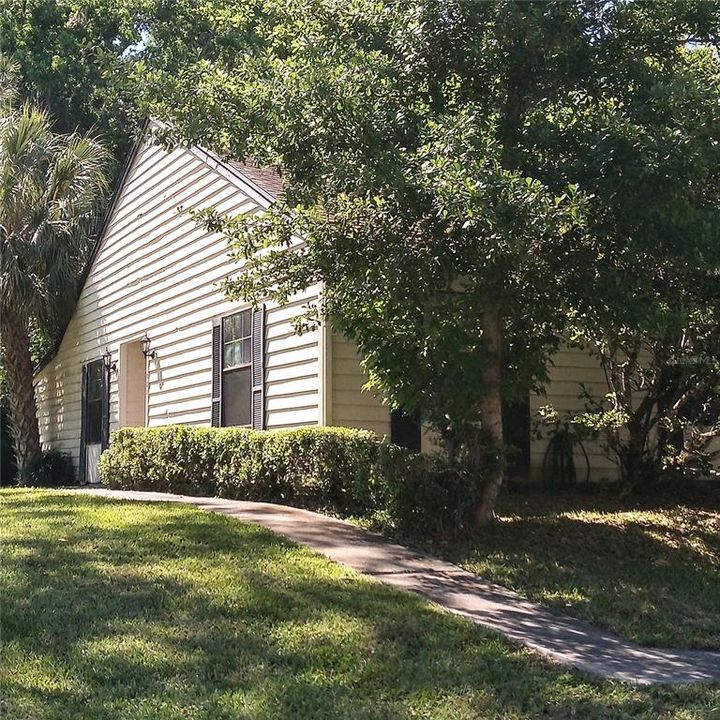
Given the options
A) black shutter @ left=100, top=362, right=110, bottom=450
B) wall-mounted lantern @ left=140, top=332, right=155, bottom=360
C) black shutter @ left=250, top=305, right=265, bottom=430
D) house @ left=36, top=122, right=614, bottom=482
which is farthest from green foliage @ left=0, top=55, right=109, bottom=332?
black shutter @ left=250, top=305, right=265, bottom=430

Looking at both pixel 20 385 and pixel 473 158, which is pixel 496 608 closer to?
pixel 473 158

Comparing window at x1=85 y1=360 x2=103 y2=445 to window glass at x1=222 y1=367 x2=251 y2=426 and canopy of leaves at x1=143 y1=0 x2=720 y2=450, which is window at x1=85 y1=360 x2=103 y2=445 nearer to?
window glass at x1=222 y1=367 x2=251 y2=426

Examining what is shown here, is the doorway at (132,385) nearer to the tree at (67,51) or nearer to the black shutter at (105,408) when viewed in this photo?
the black shutter at (105,408)

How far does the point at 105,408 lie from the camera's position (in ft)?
52.8

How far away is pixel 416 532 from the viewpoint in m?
7.86

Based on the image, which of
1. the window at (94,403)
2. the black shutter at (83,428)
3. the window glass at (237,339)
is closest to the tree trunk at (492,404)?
the window glass at (237,339)

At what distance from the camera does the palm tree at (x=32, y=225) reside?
15.9m

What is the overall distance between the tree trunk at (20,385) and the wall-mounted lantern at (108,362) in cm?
192

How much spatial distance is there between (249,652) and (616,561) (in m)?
3.86

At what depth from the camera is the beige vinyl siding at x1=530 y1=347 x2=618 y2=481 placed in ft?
38.9

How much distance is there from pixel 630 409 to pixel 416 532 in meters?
3.97

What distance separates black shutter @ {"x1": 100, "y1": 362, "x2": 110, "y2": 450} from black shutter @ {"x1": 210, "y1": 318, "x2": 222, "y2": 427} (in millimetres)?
3988

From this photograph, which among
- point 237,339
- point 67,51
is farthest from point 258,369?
point 67,51

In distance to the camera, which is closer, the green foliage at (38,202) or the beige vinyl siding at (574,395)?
the beige vinyl siding at (574,395)
